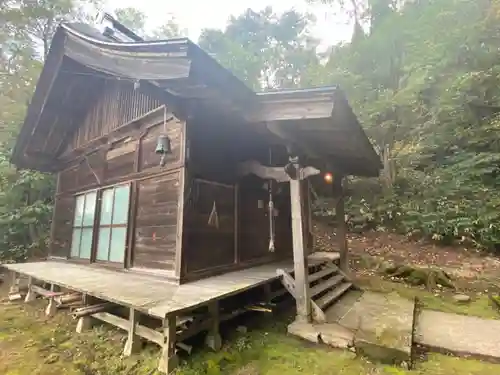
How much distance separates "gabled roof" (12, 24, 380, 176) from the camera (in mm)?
3238

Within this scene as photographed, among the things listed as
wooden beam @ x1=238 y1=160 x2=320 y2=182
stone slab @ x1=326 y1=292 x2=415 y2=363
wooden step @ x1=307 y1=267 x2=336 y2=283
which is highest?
wooden beam @ x1=238 y1=160 x2=320 y2=182

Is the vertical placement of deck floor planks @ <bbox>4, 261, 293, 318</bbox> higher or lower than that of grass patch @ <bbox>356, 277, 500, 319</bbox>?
higher

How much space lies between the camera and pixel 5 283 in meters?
7.70

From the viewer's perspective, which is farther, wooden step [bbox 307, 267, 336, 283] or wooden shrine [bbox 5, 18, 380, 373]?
wooden step [bbox 307, 267, 336, 283]

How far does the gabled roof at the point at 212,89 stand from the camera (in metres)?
3.24

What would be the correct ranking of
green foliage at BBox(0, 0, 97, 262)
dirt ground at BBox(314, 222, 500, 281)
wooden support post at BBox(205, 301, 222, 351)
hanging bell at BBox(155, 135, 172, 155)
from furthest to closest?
green foliage at BBox(0, 0, 97, 262), dirt ground at BBox(314, 222, 500, 281), hanging bell at BBox(155, 135, 172, 155), wooden support post at BBox(205, 301, 222, 351)

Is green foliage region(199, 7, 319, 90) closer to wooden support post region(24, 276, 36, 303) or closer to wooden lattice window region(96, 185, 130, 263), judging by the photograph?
wooden lattice window region(96, 185, 130, 263)

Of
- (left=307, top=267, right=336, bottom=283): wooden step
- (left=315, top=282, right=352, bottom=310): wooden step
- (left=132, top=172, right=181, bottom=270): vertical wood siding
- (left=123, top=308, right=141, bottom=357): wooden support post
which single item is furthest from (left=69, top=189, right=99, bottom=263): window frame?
(left=315, top=282, right=352, bottom=310): wooden step

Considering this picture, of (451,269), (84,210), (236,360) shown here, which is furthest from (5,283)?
(451,269)

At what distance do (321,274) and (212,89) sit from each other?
3779 millimetres

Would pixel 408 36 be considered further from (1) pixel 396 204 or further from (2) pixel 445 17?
(1) pixel 396 204

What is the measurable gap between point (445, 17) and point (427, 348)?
35.9 feet

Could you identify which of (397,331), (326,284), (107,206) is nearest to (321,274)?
(326,284)

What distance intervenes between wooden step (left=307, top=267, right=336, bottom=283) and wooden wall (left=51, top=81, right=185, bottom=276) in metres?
2.32
